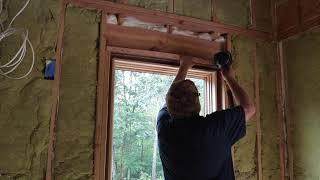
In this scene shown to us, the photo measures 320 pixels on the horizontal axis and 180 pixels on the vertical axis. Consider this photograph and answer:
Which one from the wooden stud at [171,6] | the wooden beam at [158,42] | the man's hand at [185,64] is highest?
the wooden stud at [171,6]

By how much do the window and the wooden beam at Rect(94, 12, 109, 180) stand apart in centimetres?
15

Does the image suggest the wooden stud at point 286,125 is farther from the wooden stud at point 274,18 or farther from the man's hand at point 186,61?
the man's hand at point 186,61

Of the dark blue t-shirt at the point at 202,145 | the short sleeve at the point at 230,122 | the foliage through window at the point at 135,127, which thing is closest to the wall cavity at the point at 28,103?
the foliage through window at the point at 135,127

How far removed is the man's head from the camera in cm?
196

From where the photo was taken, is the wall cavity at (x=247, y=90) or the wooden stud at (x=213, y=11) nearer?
the wall cavity at (x=247, y=90)

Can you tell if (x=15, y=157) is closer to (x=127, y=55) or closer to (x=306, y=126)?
(x=127, y=55)

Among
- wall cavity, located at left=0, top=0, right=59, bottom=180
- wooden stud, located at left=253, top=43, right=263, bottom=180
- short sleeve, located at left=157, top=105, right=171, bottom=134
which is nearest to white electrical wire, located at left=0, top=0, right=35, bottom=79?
wall cavity, located at left=0, top=0, right=59, bottom=180

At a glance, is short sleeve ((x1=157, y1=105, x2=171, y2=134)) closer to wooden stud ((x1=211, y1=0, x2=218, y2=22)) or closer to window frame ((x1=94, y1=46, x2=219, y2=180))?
window frame ((x1=94, y1=46, x2=219, y2=180))

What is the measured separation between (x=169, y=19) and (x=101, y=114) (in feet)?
3.11

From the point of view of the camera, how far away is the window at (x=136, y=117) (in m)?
2.64

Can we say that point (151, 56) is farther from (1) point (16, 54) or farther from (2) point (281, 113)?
(2) point (281, 113)

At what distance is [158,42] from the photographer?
279 centimetres

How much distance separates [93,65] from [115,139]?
0.59 m

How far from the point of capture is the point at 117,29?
8.79 ft
